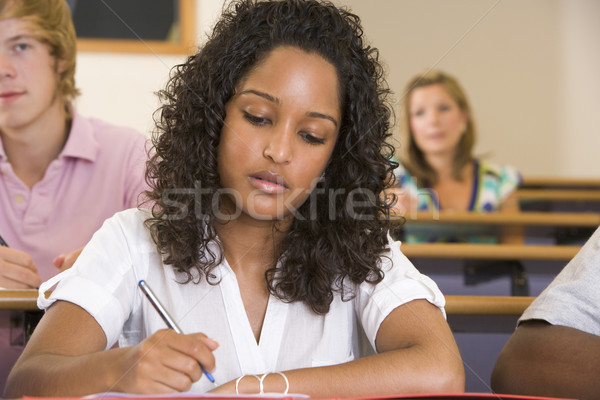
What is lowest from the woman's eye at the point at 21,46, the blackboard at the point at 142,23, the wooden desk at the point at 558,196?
the wooden desk at the point at 558,196

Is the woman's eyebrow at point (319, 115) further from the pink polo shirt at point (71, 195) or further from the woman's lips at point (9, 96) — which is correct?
the woman's lips at point (9, 96)

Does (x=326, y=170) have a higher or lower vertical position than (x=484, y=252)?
higher

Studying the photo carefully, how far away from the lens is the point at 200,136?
115cm

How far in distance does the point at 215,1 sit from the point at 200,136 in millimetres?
3689

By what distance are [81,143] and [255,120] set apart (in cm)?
86

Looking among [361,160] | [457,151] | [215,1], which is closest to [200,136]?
[361,160]

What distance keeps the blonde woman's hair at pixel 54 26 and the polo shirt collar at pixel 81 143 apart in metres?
0.09

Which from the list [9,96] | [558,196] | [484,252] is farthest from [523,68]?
[9,96]

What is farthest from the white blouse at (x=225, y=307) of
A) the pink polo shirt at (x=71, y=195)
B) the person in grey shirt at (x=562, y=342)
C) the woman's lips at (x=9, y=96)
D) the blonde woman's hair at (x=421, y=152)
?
the blonde woman's hair at (x=421, y=152)

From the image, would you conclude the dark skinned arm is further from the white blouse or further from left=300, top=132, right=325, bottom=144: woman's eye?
left=300, top=132, right=325, bottom=144: woman's eye

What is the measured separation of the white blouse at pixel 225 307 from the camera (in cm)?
105

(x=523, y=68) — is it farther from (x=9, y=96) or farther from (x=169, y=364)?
(x=169, y=364)

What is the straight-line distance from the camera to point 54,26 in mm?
1784

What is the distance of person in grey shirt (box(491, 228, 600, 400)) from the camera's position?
957mm
